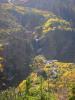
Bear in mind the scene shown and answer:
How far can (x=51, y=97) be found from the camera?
148375 mm

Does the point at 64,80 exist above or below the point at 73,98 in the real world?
below

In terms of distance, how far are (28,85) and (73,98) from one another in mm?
26211

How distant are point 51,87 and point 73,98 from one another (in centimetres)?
4895

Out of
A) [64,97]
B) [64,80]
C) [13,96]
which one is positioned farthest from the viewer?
[64,80]

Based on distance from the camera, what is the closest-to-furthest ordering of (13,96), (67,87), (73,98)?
(73,98), (13,96), (67,87)

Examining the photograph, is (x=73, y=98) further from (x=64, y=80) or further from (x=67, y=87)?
(x=64, y=80)

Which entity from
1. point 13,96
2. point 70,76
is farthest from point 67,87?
point 13,96

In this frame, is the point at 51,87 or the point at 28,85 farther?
the point at 51,87

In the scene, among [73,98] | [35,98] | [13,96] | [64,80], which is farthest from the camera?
[64,80]

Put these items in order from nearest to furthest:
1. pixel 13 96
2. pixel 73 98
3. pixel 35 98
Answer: pixel 73 98 → pixel 35 98 → pixel 13 96

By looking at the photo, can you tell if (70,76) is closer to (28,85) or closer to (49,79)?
(49,79)

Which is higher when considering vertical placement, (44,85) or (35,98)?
(35,98)

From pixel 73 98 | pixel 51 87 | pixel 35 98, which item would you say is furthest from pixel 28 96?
pixel 51 87

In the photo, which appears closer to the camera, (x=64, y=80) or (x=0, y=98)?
(x=0, y=98)
